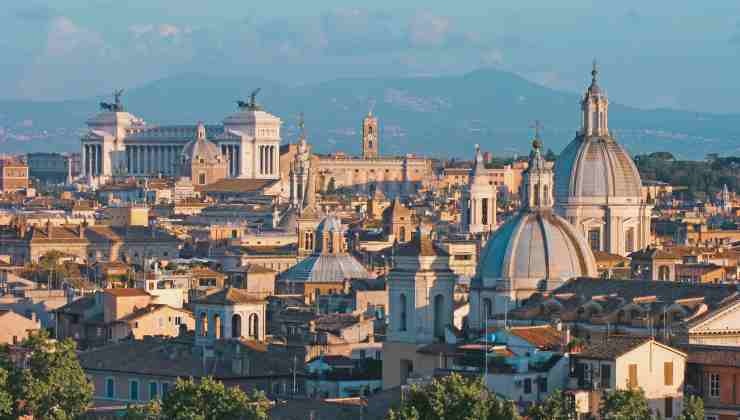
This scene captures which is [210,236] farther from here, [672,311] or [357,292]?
[672,311]

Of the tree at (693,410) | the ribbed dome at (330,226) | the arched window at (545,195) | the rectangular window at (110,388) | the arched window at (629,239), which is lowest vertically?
the rectangular window at (110,388)

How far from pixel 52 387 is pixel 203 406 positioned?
585 centimetres

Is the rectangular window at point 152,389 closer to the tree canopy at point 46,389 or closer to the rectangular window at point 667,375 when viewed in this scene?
the tree canopy at point 46,389

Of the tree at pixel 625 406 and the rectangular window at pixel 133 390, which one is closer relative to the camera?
the tree at pixel 625 406

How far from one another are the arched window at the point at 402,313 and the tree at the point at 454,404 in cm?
1133

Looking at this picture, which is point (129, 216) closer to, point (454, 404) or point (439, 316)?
point (439, 316)

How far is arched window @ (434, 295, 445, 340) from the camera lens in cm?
6128

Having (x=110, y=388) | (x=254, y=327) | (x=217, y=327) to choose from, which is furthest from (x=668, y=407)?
(x=254, y=327)

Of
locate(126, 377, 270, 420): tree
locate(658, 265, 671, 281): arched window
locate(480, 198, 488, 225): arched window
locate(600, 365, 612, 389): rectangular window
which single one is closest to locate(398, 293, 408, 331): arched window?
locate(126, 377, 270, 420): tree

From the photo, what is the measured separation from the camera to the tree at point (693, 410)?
159ft

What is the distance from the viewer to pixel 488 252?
64250 millimetres

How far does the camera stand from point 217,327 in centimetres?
6581

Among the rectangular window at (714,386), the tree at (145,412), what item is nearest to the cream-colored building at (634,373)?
the rectangular window at (714,386)

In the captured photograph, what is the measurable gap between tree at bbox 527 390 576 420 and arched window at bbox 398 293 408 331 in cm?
1206
